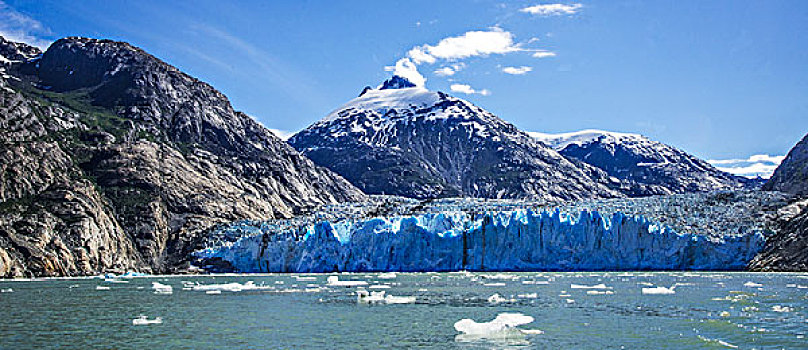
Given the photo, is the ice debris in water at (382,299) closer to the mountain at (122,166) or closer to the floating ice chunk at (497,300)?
the floating ice chunk at (497,300)

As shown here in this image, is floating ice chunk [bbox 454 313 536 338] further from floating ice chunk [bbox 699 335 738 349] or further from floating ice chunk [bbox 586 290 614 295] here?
floating ice chunk [bbox 586 290 614 295]

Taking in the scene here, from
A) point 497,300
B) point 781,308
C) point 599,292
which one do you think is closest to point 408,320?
point 497,300

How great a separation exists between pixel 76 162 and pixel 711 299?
10040 centimetres

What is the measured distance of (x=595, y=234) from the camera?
80.4 meters

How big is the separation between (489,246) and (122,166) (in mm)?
63947

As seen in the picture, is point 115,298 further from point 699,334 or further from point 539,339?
point 699,334

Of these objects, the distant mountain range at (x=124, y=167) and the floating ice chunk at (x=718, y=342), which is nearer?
the floating ice chunk at (x=718, y=342)

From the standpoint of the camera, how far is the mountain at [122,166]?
83688 mm

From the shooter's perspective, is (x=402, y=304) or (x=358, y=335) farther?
(x=402, y=304)

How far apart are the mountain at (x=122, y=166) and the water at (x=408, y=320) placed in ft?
136

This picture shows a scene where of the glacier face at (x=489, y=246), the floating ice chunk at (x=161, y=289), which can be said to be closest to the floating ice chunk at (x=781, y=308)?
the floating ice chunk at (x=161, y=289)

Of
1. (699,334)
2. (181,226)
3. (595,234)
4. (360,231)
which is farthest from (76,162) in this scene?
(699,334)

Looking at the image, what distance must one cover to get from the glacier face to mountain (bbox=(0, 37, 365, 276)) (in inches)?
647

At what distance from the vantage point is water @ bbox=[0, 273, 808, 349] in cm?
2270
